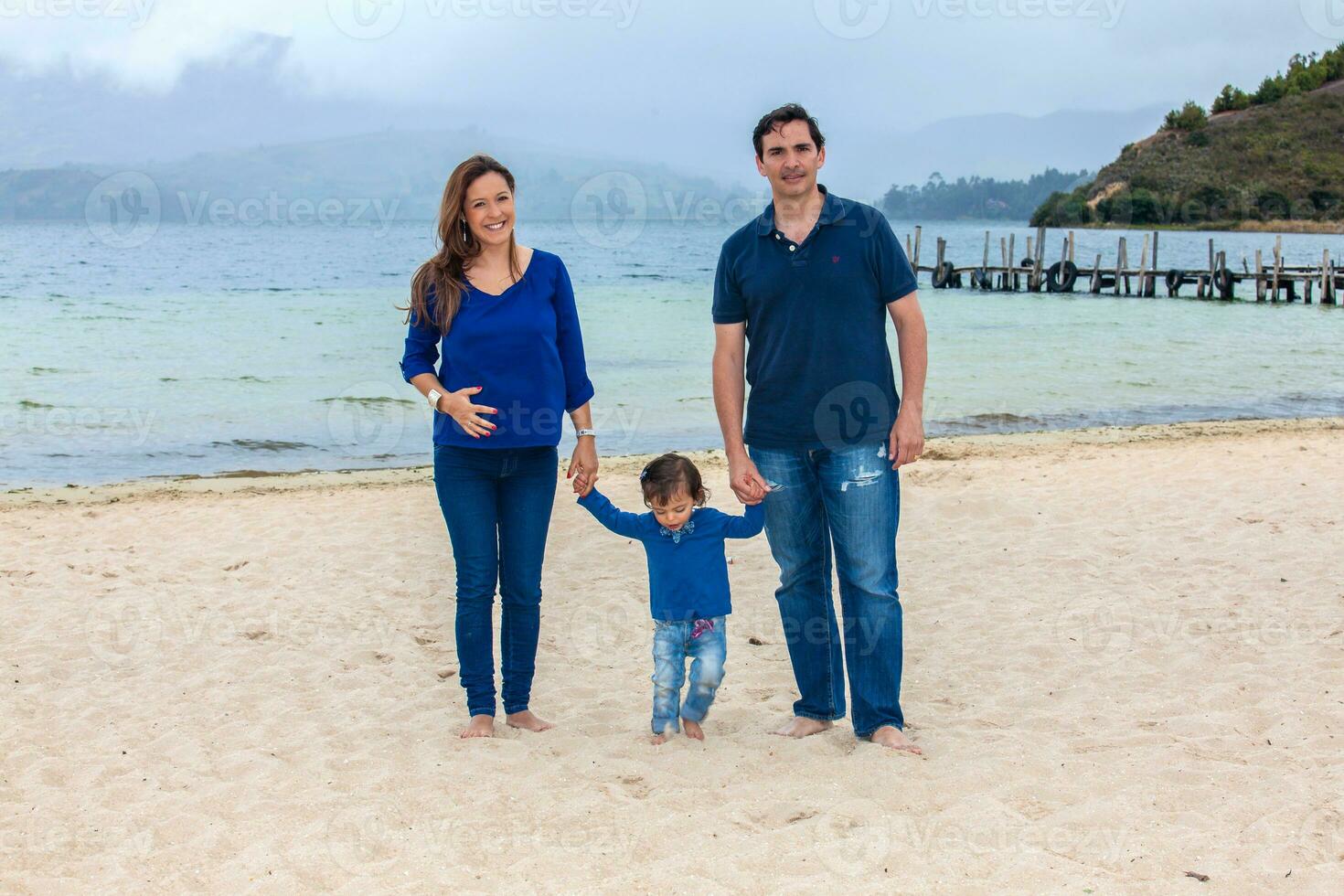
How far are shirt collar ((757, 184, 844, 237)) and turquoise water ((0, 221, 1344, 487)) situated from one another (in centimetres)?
964

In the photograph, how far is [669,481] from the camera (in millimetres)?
3865

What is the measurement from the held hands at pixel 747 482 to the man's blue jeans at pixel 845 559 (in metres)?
0.06

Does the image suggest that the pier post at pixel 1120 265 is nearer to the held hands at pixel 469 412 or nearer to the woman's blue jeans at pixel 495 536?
the woman's blue jeans at pixel 495 536

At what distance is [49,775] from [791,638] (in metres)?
2.74

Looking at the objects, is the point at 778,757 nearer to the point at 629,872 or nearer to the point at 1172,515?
the point at 629,872

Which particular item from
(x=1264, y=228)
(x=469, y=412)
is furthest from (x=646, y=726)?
(x=1264, y=228)

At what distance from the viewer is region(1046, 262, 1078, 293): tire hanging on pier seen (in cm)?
4075

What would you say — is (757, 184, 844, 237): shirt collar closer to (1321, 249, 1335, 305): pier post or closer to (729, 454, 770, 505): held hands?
(729, 454, 770, 505): held hands

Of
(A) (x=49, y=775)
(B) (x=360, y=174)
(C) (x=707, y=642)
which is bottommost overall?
(A) (x=49, y=775)

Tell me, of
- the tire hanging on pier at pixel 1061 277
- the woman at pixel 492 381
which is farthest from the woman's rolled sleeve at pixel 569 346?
the tire hanging on pier at pixel 1061 277

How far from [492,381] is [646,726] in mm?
1623

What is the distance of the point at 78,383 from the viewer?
19.7 m

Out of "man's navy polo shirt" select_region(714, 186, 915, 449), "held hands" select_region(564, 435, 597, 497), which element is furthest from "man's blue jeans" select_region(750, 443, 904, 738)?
"held hands" select_region(564, 435, 597, 497)

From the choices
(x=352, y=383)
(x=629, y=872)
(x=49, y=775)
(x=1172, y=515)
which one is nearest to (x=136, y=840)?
(x=49, y=775)
